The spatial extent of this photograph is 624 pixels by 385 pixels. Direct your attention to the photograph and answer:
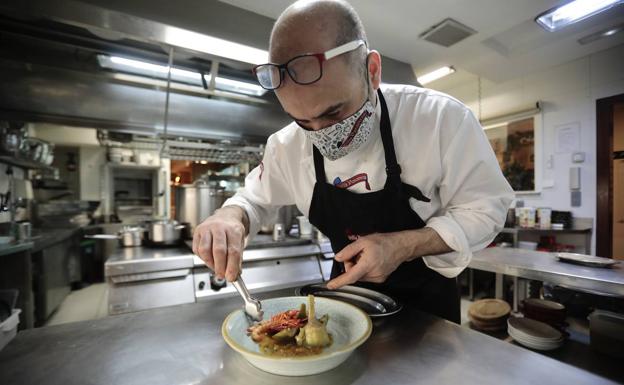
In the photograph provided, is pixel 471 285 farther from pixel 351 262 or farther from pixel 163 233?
pixel 351 262

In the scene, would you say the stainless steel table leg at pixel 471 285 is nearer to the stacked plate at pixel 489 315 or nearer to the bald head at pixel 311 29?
the stacked plate at pixel 489 315

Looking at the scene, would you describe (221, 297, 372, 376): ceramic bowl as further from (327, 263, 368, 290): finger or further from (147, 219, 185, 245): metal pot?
(147, 219, 185, 245): metal pot

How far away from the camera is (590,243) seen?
136 inches

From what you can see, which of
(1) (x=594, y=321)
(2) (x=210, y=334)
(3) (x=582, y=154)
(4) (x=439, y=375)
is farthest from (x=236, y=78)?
(3) (x=582, y=154)

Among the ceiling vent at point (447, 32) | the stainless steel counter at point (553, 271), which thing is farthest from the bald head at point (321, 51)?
the ceiling vent at point (447, 32)

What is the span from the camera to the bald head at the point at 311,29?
0.76 meters

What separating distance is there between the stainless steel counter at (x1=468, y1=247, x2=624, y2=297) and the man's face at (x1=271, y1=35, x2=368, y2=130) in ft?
4.30

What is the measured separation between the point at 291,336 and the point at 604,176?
4289 mm

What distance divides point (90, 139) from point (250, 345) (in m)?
7.99

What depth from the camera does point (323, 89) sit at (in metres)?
0.79

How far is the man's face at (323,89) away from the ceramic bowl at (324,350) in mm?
522

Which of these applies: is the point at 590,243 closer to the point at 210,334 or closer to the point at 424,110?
the point at 424,110

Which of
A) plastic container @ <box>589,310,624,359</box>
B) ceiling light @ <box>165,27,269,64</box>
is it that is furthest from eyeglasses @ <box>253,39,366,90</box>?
plastic container @ <box>589,310,624,359</box>

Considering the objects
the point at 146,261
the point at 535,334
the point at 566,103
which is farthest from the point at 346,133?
the point at 566,103
